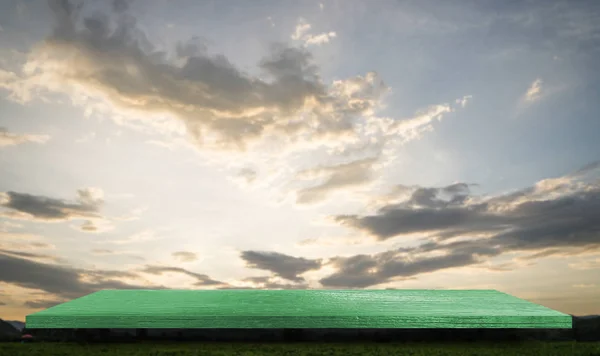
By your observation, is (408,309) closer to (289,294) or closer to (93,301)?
(289,294)

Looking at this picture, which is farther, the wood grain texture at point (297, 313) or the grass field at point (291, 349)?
the wood grain texture at point (297, 313)

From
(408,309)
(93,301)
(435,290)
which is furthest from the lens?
(435,290)

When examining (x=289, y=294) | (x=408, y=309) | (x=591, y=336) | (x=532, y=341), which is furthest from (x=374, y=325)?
(x=591, y=336)

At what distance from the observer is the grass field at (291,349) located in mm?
20656

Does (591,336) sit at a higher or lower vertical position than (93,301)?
lower

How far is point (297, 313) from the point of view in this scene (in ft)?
73.6

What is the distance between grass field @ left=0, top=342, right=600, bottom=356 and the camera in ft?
67.8

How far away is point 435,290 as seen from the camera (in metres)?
28.4

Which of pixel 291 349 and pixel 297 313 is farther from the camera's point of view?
pixel 297 313

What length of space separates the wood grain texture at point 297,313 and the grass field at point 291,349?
888mm

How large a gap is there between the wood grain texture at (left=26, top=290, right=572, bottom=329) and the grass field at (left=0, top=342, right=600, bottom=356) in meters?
0.89

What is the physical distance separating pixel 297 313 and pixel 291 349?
5.71 ft

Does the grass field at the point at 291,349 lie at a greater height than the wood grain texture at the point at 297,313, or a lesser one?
lesser

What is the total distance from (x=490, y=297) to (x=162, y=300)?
58.6 feet
